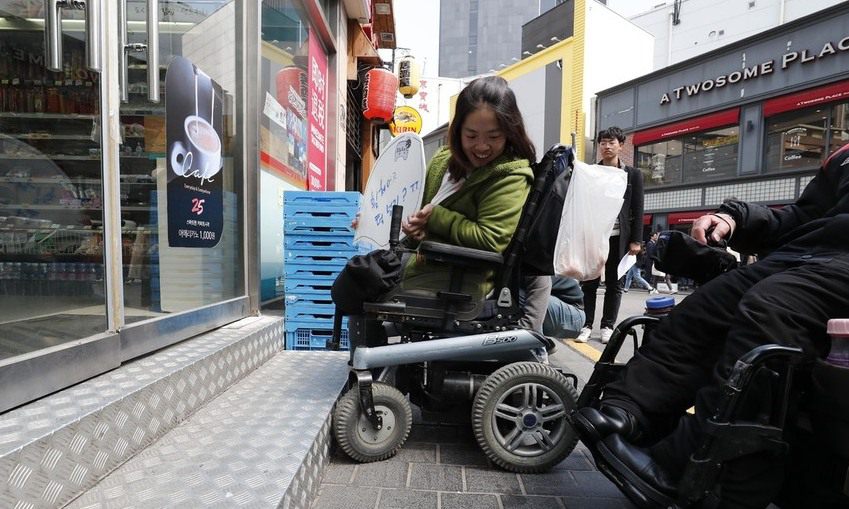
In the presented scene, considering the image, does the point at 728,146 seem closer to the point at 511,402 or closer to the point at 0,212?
the point at 511,402

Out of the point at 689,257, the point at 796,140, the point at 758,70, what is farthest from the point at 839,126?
the point at 689,257

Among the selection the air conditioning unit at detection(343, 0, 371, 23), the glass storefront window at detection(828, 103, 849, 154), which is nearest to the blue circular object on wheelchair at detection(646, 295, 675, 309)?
the air conditioning unit at detection(343, 0, 371, 23)

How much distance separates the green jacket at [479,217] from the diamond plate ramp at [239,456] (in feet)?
2.46

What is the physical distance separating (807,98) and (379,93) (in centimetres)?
1349

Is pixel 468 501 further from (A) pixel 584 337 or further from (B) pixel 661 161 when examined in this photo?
(B) pixel 661 161

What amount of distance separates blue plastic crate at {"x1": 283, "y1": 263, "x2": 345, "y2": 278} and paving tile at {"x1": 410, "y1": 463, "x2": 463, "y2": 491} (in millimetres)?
2070

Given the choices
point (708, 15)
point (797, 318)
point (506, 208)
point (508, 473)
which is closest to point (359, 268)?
point (506, 208)

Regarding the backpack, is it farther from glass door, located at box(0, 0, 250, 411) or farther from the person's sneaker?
the person's sneaker

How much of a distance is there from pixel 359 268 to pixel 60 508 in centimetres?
118

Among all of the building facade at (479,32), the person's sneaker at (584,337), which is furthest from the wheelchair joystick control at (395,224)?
the building facade at (479,32)

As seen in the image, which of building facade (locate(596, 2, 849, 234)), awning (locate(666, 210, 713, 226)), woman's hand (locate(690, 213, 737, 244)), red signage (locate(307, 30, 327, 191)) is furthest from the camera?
awning (locate(666, 210, 713, 226))

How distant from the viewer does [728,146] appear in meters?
16.3

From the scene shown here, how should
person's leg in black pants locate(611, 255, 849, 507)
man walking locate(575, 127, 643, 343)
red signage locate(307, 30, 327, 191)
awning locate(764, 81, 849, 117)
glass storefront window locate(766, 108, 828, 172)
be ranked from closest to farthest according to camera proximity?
person's leg in black pants locate(611, 255, 849, 507) → man walking locate(575, 127, 643, 343) → red signage locate(307, 30, 327, 191) → awning locate(764, 81, 849, 117) → glass storefront window locate(766, 108, 828, 172)

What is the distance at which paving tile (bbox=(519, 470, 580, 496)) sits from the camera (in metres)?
1.85
